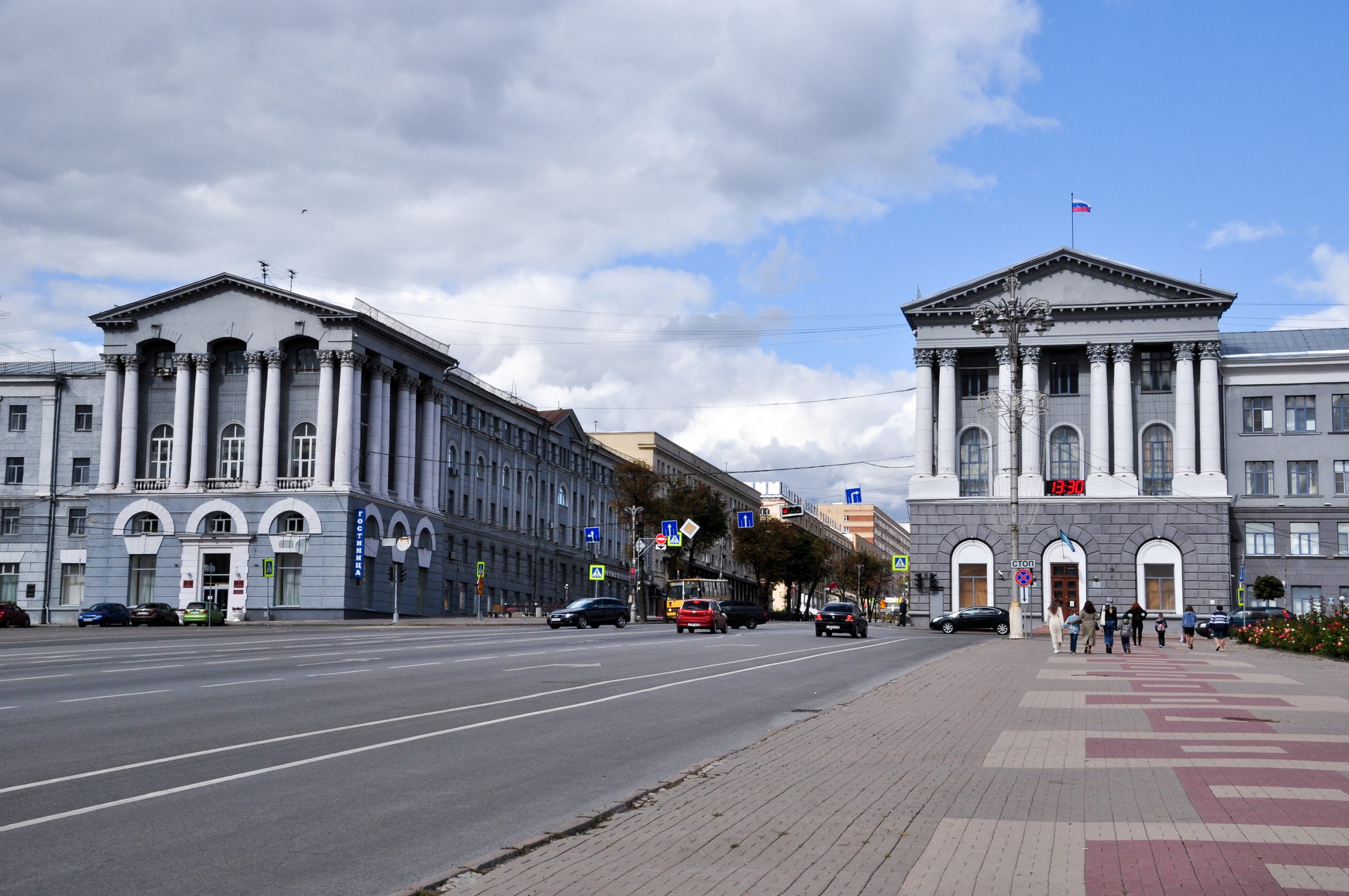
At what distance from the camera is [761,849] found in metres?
→ 8.62

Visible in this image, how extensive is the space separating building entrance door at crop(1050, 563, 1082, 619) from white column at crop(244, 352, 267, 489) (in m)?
45.0

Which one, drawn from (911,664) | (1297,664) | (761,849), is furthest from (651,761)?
(1297,664)

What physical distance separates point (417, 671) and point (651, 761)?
12678 mm

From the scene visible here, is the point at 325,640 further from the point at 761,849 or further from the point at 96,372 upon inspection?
the point at 96,372

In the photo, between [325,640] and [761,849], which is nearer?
[761,849]

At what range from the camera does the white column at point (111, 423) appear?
7525 cm

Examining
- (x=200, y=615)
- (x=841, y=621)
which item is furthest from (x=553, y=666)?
(x=200, y=615)

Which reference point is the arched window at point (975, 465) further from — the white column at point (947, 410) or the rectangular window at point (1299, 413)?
the rectangular window at point (1299, 413)

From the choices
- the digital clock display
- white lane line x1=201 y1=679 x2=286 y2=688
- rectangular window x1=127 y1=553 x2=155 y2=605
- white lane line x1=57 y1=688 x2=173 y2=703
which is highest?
the digital clock display

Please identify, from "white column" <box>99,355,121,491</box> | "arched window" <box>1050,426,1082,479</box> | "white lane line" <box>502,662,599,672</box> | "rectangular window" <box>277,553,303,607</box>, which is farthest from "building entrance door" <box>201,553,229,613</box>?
"white lane line" <box>502,662,599,672</box>

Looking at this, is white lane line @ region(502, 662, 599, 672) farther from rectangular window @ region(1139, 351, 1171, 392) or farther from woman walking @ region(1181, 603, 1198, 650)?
rectangular window @ region(1139, 351, 1171, 392)

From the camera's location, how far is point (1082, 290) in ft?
252

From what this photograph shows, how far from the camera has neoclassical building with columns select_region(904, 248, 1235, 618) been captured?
74.1 m

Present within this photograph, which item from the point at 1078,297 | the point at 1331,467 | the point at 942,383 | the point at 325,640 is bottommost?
the point at 325,640
